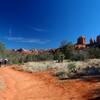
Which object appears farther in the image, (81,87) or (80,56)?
(80,56)

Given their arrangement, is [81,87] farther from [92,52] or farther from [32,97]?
[92,52]

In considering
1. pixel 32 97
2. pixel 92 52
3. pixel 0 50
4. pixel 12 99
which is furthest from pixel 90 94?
pixel 0 50

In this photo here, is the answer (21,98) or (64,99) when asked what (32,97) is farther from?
(64,99)

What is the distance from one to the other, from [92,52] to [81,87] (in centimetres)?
4679

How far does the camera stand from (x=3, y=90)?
1554 centimetres

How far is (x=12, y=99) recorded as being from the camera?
13.2 m

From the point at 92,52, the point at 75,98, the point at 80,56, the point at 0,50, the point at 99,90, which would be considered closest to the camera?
the point at 75,98

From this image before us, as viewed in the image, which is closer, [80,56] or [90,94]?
[90,94]

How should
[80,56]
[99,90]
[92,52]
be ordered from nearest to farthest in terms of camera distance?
[99,90], [80,56], [92,52]

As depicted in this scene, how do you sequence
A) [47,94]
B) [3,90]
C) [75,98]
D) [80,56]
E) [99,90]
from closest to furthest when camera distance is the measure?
[75,98] → [99,90] → [47,94] → [3,90] → [80,56]

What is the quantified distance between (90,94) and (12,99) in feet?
13.2

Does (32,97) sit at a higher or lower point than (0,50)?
lower

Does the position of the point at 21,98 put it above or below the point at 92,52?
below

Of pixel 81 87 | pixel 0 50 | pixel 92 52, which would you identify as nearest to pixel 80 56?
pixel 92 52
